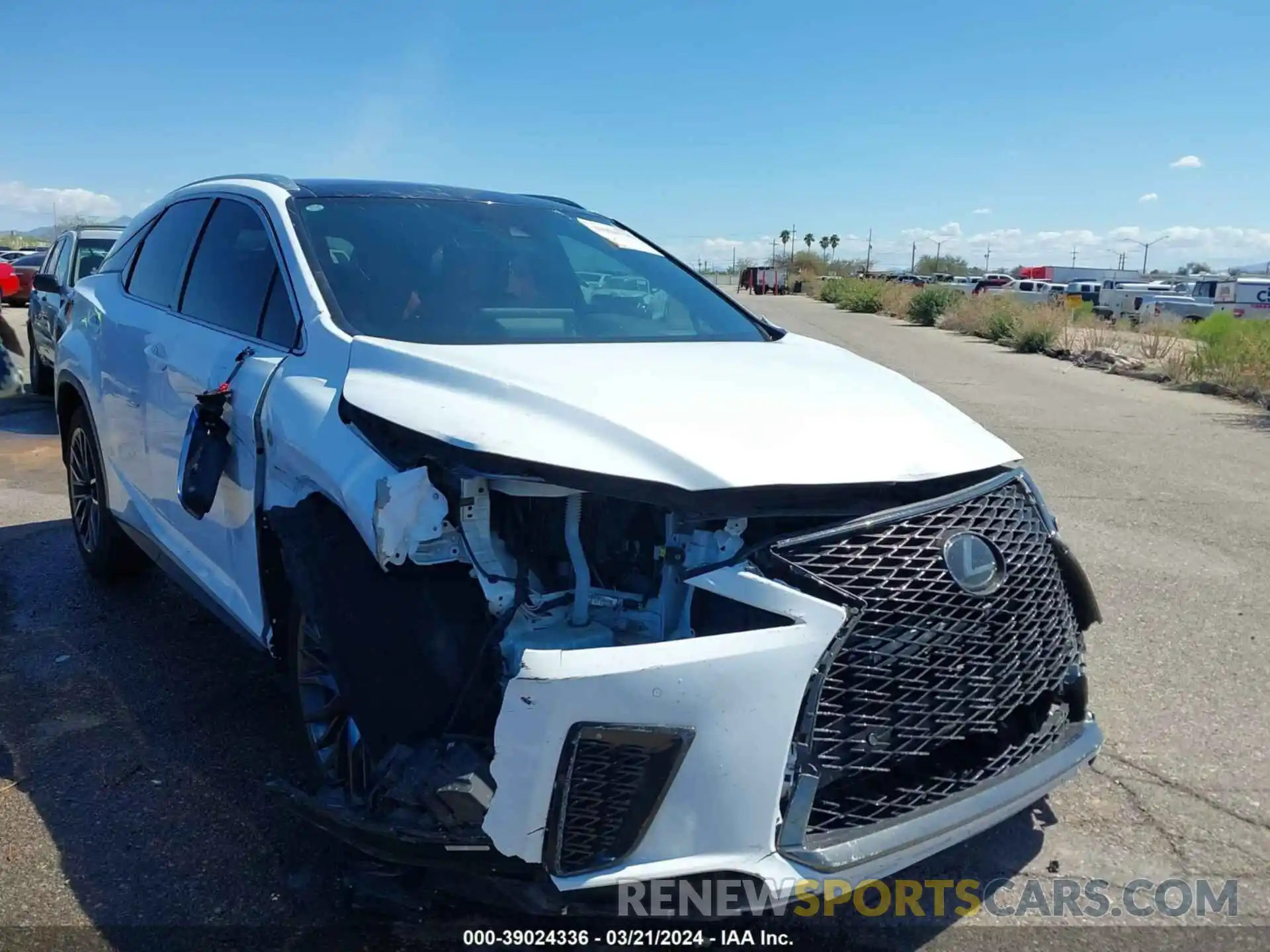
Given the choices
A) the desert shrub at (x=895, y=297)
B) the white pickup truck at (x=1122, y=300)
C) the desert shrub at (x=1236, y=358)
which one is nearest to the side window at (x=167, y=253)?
the desert shrub at (x=1236, y=358)

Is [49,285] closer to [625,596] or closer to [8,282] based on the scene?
[625,596]

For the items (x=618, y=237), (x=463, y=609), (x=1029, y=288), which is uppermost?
(x=1029, y=288)

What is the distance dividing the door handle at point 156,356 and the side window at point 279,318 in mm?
727

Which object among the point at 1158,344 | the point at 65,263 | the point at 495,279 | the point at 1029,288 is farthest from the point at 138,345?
the point at 1029,288

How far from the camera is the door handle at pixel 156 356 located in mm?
4023

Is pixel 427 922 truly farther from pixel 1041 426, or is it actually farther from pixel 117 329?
pixel 1041 426

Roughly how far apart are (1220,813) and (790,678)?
2.06 m

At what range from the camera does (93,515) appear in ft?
17.5

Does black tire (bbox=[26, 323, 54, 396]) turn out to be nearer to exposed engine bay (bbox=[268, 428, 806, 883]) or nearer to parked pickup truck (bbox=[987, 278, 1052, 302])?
exposed engine bay (bbox=[268, 428, 806, 883])

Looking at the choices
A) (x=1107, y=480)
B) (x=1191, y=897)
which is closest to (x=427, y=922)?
(x=1191, y=897)

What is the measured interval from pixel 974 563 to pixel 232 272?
9.55 ft

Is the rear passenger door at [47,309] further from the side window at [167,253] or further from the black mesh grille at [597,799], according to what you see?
the black mesh grille at [597,799]

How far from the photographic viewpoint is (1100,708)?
407 cm

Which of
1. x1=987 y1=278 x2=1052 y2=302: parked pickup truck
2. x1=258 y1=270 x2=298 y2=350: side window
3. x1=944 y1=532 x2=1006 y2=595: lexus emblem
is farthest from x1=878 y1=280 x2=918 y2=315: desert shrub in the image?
x1=944 y1=532 x2=1006 y2=595: lexus emblem
